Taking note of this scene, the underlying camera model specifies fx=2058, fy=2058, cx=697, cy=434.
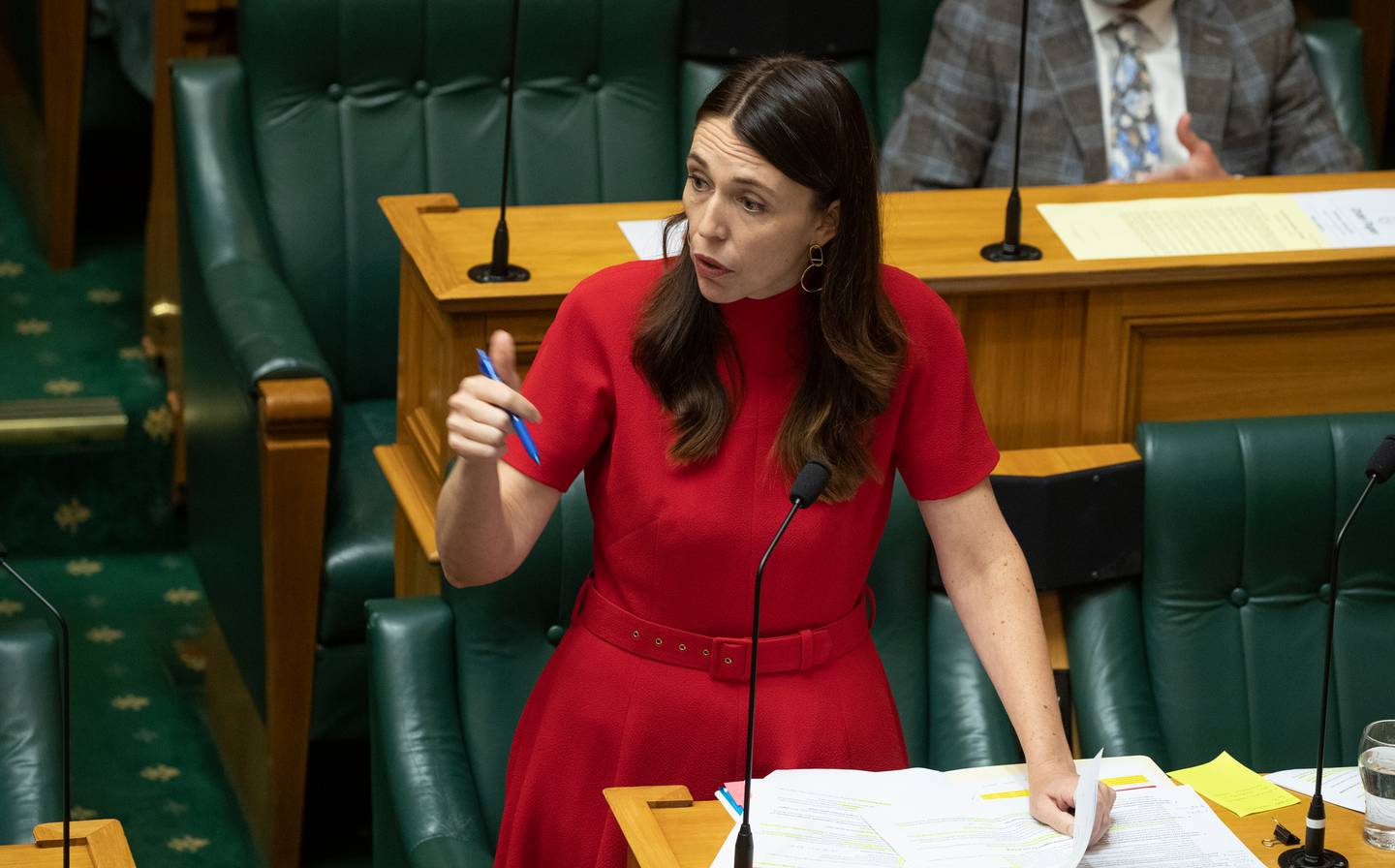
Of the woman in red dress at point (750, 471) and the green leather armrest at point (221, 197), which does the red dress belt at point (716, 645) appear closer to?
the woman in red dress at point (750, 471)

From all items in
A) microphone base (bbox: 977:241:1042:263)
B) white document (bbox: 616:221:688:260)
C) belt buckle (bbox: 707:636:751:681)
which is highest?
microphone base (bbox: 977:241:1042:263)

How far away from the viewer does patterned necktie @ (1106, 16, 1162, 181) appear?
126 inches

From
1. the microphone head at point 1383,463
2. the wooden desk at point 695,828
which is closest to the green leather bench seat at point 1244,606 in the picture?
the wooden desk at point 695,828

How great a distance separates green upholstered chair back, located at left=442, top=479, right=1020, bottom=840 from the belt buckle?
45 cm

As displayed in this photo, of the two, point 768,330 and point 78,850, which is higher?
point 768,330

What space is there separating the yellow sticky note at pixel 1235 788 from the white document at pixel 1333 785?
2 cm

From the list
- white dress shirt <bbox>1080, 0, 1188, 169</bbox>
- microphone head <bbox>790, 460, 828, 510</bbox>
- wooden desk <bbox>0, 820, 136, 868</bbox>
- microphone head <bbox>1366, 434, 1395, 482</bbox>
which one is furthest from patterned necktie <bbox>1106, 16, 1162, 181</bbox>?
wooden desk <bbox>0, 820, 136, 868</bbox>

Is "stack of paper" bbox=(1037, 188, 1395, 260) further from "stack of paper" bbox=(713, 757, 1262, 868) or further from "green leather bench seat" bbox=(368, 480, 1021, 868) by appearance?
"stack of paper" bbox=(713, 757, 1262, 868)

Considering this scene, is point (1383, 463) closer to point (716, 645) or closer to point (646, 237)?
point (716, 645)

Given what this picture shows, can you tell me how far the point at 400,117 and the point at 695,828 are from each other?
186cm

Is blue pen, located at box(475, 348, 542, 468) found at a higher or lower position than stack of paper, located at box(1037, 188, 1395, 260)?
higher

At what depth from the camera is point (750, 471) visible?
1799 millimetres

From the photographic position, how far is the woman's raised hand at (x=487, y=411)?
1.54 m

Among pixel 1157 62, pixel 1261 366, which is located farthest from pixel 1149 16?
pixel 1261 366
